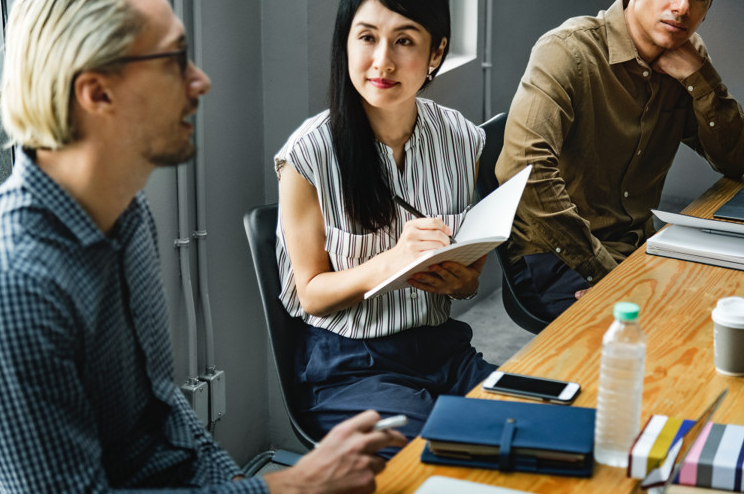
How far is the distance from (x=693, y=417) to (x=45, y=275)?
0.98m

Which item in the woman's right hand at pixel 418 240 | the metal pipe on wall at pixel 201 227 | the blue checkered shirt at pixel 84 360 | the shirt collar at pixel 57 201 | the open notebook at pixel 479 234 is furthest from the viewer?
the metal pipe on wall at pixel 201 227

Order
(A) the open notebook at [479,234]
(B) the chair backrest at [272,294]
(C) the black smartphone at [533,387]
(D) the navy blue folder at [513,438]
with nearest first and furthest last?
(D) the navy blue folder at [513,438] → (C) the black smartphone at [533,387] → (A) the open notebook at [479,234] → (B) the chair backrest at [272,294]

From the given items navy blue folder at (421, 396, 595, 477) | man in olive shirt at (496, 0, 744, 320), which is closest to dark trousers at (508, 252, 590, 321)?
man in olive shirt at (496, 0, 744, 320)

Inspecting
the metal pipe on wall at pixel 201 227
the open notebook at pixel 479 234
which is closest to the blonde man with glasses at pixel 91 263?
the open notebook at pixel 479 234

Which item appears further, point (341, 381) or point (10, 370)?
point (341, 381)

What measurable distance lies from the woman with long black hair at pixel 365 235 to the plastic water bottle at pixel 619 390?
1.95 ft

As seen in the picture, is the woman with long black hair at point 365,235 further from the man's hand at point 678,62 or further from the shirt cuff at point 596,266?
the man's hand at point 678,62

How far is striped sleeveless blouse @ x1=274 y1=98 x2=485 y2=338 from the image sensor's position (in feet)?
6.15

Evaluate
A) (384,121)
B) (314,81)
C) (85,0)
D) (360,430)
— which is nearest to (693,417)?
(360,430)

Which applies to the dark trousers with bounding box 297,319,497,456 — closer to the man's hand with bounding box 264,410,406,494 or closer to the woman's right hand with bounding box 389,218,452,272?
the woman's right hand with bounding box 389,218,452,272

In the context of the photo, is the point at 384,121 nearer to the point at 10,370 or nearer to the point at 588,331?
the point at 588,331

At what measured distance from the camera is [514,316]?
247cm

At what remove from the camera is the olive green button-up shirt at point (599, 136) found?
2.36 m

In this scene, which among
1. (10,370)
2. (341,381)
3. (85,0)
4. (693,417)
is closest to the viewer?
(10,370)
